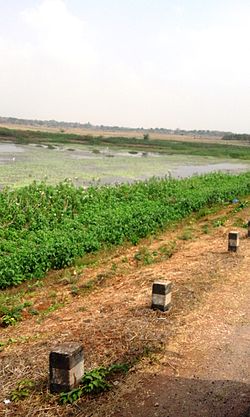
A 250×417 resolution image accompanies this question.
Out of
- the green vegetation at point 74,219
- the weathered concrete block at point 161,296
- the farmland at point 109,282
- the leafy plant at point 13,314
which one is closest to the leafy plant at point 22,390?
the farmland at point 109,282

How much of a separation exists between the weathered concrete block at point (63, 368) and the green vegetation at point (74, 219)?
180 inches

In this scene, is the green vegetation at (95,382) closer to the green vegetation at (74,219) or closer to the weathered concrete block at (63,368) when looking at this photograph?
the weathered concrete block at (63,368)

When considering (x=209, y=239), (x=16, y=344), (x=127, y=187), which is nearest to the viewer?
(x=16, y=344)

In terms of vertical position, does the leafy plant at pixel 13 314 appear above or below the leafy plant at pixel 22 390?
below

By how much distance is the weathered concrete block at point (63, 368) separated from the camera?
403cm

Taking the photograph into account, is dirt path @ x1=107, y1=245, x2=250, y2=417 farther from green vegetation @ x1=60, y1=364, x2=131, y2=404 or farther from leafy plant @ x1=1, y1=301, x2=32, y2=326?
leafy plant @ x1=1, y1=301, x2=32, y2=326

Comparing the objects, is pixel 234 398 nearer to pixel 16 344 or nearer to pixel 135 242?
pixel 16 344

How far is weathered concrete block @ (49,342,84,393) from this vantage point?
403 centimetres

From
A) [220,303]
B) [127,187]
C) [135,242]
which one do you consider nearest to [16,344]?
[220,303]

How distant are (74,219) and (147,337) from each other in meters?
7.43

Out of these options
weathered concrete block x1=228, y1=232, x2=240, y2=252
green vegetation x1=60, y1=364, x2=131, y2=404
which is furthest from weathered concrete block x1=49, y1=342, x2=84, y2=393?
weathered concrete block x1=228, y1=232, x2=240, y2=252

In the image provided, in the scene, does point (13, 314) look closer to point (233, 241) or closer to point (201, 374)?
point (201, 374)

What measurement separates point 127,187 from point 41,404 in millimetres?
14239

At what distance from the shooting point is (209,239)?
36.6ft
